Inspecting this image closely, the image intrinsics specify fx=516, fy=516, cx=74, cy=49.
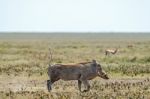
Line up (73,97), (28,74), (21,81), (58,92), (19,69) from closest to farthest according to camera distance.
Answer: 1. (73,97)
2. (58,92)
3. (21,81)
4. (28,74)
5. (19,69)

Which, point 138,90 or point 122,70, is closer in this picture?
point 138,90

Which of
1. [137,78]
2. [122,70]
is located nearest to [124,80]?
[137,78]

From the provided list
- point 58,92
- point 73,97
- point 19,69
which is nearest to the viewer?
point 73,97

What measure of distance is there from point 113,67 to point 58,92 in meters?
9.53

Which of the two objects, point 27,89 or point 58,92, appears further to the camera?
point 27,89

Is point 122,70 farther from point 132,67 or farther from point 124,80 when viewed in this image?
point 124,80

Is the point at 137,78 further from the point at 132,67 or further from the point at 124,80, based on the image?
the point at 132,67

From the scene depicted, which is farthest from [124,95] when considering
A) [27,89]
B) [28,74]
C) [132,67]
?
[132,67]

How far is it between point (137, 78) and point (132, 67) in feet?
13.3

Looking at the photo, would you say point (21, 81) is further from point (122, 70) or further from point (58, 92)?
point (122, 70)

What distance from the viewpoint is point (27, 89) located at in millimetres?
18625

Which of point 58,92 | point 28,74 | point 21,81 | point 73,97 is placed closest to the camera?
point 73,97

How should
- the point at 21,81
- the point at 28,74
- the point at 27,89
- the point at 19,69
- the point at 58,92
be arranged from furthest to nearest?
the point at 19,69 < the point at 28,74 < the point at 21,81 < the point at 27,89 < the point at 58,92

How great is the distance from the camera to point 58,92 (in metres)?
17.3
